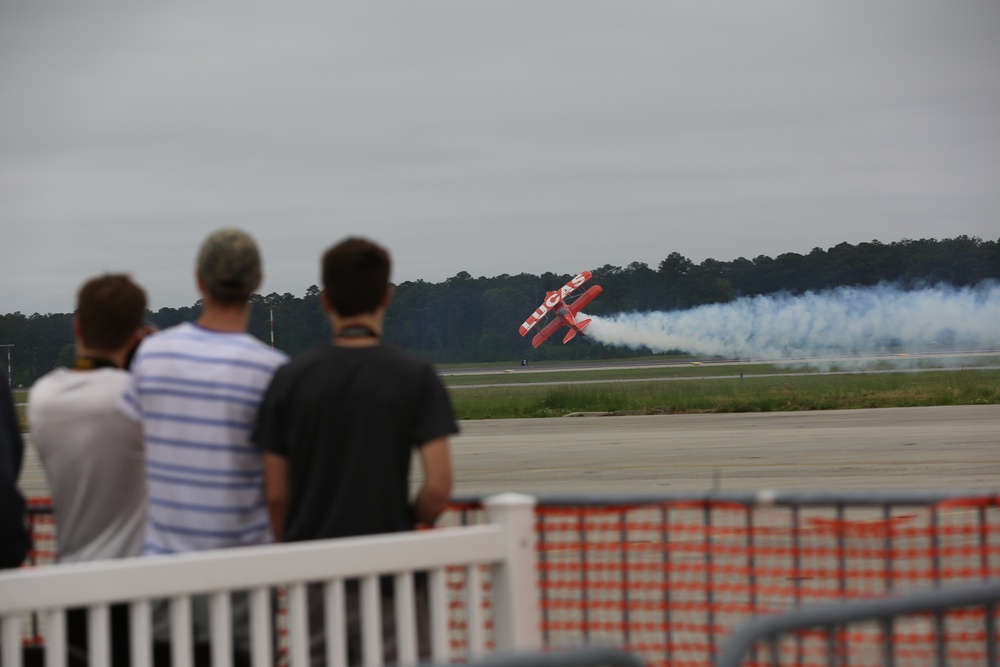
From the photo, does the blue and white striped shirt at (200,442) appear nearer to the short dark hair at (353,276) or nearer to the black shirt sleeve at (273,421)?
the black shirt sleeve at (273,421)

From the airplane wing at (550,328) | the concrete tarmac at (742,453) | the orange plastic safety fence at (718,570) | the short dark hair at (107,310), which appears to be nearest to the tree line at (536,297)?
the airplane wing at (550,328)

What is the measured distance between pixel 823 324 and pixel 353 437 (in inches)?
2464

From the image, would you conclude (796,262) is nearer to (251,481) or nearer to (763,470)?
(763,470)

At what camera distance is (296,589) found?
10.2ft

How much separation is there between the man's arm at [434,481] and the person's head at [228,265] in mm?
831

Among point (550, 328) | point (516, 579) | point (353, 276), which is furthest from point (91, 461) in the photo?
point (550, 328)

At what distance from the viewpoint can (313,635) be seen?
3.45 metres

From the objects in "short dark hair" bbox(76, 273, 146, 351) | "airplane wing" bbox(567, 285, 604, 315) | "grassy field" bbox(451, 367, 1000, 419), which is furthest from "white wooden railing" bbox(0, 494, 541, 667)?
"airplane wing" bbox(567, 285, 604, 315)

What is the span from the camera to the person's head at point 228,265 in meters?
3.86

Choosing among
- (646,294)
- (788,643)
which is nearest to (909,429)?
(788,643)

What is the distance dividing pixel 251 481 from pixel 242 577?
0.84 metres

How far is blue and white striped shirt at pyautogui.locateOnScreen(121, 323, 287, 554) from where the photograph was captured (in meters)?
3.78

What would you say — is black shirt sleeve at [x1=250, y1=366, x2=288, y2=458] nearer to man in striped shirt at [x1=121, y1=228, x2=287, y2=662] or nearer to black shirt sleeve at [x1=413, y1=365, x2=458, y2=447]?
man in striped shirt at [x1=121, y1=228, x2=287, y2=662]

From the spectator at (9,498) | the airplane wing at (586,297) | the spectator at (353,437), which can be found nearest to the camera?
the spectator at (353,437)
